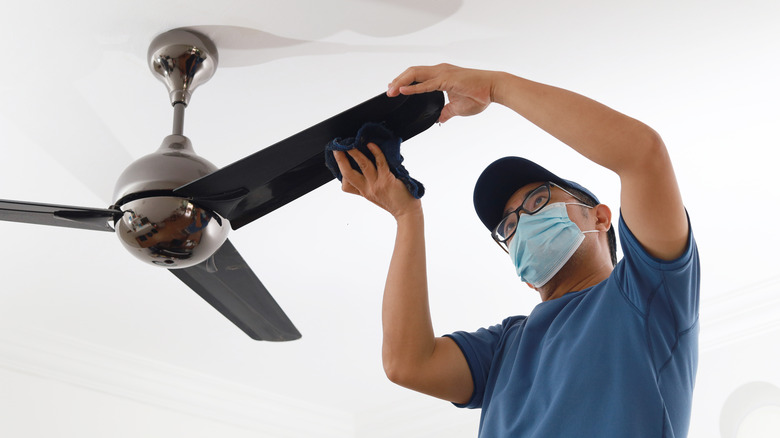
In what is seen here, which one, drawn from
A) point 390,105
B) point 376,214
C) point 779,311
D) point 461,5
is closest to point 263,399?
point 376,214

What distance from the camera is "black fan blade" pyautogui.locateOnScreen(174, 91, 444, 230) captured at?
121 centimetres

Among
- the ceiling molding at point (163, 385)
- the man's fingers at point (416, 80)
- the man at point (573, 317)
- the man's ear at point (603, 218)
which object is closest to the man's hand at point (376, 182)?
the man at point (573, 317)

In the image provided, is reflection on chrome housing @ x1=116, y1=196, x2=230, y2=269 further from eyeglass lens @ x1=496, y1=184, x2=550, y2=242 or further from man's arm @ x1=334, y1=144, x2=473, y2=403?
eyeglass lens @ x1=496, y1=184, x2=550, y2=242

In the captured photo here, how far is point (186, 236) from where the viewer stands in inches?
57.7

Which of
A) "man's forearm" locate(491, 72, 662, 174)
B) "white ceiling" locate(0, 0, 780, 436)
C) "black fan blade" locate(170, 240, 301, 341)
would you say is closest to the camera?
"man's forearm" locate(491, 72, 662, 174)

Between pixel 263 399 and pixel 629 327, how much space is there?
9.98 feet

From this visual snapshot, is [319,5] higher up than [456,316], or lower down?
higher up

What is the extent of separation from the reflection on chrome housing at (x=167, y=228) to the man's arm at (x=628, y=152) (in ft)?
2.26

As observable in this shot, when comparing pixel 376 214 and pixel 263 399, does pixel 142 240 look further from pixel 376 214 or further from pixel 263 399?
Answer: pixel 263 399

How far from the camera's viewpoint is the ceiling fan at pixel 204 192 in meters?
1.25

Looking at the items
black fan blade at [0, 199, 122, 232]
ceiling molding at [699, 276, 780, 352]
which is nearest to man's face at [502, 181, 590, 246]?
black fan blade at [0, 199, 122, 232]

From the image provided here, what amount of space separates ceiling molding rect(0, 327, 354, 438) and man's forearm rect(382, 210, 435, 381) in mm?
2487

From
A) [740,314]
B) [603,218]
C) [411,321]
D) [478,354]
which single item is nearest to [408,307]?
[411,321]

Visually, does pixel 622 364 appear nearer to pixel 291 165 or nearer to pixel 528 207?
pixel 528 207
